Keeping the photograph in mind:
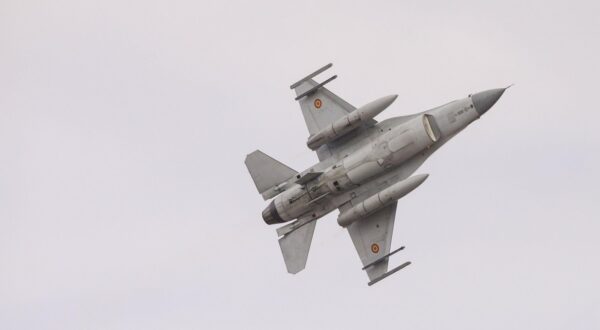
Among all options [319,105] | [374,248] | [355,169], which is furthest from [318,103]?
[374,248]

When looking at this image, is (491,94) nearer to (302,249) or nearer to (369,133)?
(369,133)

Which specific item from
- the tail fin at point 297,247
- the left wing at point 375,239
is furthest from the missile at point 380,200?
the tail fin at point 297,247

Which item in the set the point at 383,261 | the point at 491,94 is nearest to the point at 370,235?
the point at 383,261

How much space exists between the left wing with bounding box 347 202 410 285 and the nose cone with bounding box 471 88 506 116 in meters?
5.76

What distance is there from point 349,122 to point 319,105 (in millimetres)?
2757

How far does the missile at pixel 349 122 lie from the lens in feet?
175

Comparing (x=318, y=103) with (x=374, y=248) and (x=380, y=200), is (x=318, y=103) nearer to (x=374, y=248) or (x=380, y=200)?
(x=380, y=200)

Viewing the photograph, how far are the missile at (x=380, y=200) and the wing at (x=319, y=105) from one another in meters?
2.99

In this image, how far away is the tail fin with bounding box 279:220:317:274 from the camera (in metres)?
55.4

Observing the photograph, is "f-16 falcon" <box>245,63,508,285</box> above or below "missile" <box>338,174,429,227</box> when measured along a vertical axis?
above

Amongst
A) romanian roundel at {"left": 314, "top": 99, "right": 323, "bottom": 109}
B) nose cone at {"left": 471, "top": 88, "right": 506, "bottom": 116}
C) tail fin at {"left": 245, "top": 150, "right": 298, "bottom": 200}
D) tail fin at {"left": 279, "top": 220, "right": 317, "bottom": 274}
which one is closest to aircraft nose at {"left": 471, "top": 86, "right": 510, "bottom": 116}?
nose cone at {"left": 471, "top": 88, "right": 506, "bottom": 116}

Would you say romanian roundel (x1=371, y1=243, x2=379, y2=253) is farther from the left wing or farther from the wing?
the wing

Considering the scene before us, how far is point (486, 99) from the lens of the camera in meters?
52.5

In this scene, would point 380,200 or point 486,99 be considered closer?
point 486,99
